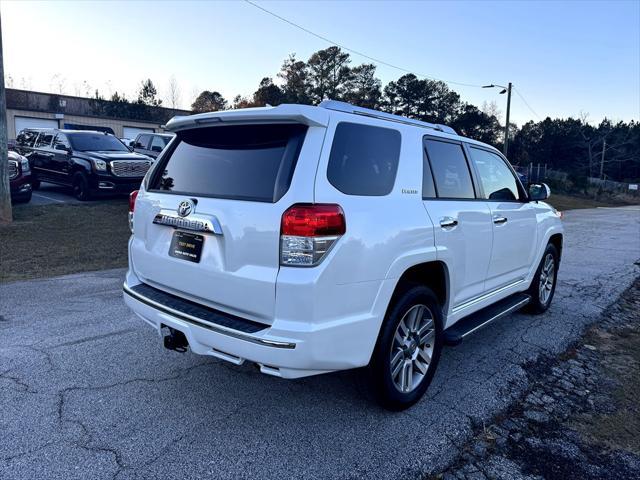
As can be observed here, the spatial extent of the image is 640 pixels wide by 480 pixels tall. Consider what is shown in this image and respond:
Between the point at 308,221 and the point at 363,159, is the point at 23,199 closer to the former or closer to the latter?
the point at 363,159

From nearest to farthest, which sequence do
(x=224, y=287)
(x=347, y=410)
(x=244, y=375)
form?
(x=224, y=287) → (x=347, y=410) → (x=244, y=375)

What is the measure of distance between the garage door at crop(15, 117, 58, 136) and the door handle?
35825 millimetres

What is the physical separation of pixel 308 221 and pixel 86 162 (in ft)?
40.8

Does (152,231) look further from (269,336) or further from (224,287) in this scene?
(269,336)

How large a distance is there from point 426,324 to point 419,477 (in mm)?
1144

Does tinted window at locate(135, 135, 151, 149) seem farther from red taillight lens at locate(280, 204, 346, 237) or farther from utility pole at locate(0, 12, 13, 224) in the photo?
red taillight lens at locate(280, 204, 346, 237)

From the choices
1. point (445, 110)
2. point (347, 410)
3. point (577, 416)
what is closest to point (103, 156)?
point (347, 410)

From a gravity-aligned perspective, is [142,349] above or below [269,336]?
below

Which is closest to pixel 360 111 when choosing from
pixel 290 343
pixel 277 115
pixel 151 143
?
pixel 277 115

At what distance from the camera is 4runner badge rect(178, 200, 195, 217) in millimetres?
3057

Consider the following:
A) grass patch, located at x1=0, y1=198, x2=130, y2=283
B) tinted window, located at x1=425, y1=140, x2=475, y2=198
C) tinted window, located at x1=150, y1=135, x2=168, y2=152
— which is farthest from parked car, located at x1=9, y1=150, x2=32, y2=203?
tinted window, located at x1=425, y1=140, x2=475, y2=198

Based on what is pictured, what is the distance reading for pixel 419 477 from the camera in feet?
8.67

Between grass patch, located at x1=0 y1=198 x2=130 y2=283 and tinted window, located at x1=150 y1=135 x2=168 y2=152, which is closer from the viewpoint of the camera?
grass patch, located at x1=0 y1=198 x2=130 y2=283

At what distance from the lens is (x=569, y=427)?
3.26m
